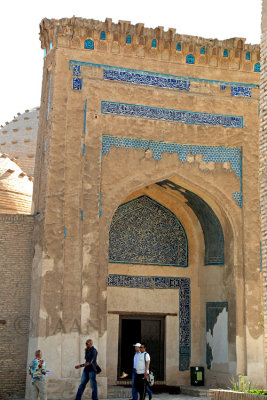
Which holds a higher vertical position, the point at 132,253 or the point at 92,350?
the point at 132,253

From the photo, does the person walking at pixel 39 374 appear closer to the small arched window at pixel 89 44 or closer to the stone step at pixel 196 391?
the stone step at pixel 196 391

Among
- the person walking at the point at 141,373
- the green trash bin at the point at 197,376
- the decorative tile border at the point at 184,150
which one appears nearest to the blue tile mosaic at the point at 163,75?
the decorative tile border at the point at 184,150

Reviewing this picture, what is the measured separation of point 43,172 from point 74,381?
342 cm

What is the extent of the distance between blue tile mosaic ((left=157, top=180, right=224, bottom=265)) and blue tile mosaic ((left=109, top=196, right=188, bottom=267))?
0.48 meters

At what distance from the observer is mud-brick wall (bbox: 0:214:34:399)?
1012 cm

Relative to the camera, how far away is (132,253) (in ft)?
38.7

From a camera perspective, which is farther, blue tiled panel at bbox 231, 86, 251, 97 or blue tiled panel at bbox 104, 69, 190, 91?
blue tiled panel at bbox 231, 86, 251, 97

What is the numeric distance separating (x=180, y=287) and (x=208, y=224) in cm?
128

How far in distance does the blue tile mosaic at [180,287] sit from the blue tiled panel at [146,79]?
11.3 feet

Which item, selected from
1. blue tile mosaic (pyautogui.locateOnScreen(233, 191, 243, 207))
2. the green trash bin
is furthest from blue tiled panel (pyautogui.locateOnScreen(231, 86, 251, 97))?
the green trash bin

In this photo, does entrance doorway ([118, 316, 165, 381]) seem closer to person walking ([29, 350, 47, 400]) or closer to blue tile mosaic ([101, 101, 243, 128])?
person walking ([29, 350, 47, 400])

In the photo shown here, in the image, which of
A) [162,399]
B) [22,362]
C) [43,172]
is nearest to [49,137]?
[43,172]

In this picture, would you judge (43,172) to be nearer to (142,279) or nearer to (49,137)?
(49,137)

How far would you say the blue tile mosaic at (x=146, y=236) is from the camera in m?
11.8
